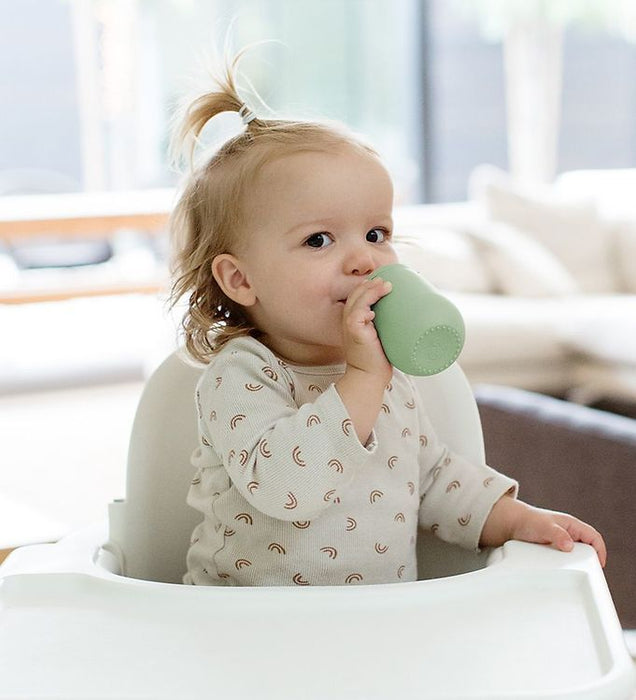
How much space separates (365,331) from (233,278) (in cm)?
20

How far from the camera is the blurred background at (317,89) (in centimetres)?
664

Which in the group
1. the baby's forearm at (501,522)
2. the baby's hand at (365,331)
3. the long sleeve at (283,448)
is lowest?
the baby's forearm at (501,522)

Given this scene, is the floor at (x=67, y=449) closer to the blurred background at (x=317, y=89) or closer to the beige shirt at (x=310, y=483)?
the blurred background at (x=317, y=89)

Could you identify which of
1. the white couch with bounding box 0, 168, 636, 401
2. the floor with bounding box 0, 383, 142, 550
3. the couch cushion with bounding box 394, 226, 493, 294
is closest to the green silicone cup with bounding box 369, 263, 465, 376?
the floor with bounding box 0, 383, 142, 550

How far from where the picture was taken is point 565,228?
15.0 ft

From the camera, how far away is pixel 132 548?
1172 mm

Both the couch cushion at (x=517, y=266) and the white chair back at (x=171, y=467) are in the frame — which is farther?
the couch cushion at (x=517, y=266)

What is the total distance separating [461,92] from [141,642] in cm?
697

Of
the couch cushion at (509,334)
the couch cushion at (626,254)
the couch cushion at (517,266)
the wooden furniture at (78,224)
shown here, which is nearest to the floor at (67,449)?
the wooden furniture at (78,224)

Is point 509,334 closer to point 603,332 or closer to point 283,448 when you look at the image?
point 603,332

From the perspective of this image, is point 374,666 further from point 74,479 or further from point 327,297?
point 74,479

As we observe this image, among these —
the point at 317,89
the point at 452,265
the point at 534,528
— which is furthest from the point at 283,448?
the point at 317,89

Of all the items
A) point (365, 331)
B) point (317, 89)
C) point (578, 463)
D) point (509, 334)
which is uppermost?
point (365, 331)

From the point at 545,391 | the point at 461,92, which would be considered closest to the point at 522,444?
the point at 545,391
